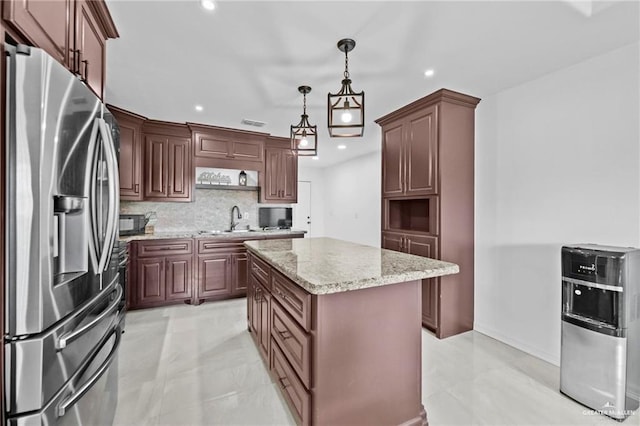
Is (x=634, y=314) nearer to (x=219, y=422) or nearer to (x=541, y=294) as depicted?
(x=541, y=294)

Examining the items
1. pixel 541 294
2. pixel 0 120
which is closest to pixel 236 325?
pixel 0 120

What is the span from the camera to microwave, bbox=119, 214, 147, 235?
142 inches

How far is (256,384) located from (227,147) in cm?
332

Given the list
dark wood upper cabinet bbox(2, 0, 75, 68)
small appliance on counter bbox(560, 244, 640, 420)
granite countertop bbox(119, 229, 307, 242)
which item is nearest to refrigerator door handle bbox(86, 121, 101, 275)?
dark wood upper cabinet bbox(2, 0, 75, 68)

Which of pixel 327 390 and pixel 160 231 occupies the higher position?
pixel 160 231

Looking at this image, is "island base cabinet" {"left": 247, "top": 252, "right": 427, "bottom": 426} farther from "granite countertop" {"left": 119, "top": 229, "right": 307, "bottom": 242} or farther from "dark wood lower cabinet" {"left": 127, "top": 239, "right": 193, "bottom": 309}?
"dark wood lower cabinet" {"left": 127, "top": 239, "right": 193, "bottom": 309}

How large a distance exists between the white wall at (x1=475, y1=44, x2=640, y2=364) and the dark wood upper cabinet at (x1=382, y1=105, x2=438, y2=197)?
577mm

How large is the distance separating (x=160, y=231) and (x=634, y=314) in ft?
16.7

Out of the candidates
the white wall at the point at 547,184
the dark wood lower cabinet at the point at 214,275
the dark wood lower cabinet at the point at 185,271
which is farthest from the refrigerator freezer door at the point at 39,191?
the white wall at the point at 547,184

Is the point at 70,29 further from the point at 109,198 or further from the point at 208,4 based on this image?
the point at 109,198

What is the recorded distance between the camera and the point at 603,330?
1813 mm

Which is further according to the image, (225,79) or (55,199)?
(225,79)

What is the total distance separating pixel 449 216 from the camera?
2951mm

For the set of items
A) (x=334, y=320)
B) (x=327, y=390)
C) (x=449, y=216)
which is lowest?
(x=327, y=390)
